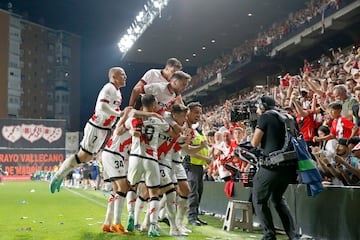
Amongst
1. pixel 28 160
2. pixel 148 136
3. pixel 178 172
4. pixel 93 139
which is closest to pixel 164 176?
pixel 178 172

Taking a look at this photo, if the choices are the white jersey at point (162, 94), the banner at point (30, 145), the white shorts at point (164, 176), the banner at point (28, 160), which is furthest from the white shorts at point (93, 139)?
the banner at point (28, 160)

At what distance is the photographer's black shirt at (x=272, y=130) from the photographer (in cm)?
637

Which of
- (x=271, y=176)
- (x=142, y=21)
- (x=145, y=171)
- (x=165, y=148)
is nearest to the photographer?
(x=271, y=176)

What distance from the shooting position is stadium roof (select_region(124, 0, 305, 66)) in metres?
31.1

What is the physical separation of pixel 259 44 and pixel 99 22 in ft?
120

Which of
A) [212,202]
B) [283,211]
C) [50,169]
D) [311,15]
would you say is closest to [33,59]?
[50,169]

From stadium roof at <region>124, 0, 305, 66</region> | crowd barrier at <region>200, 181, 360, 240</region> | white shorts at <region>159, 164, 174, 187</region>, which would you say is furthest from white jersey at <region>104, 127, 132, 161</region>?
stadium roof at <region>124, 0, 305, 66</region>

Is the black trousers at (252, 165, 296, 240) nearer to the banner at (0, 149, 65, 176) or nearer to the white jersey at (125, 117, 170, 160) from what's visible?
the white jersey at (125, 117, 170, 160)

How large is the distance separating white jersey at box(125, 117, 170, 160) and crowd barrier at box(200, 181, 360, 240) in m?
2.35

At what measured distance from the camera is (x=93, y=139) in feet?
27.1

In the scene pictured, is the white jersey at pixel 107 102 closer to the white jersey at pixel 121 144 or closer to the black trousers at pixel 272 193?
the white jersey at pixel 121 144

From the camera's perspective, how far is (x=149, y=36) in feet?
127

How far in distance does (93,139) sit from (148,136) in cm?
138

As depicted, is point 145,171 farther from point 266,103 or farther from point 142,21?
point 142,21
